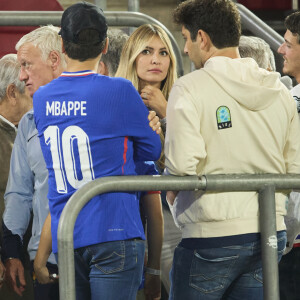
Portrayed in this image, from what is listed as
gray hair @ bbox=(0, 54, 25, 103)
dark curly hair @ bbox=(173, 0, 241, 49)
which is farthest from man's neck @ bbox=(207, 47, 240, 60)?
gray hair @ bbox=(0, 54, 25, 103)

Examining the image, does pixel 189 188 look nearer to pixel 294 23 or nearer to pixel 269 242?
pixel 269 242

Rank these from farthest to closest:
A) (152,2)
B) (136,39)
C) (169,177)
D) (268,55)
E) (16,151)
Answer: (152,2) → (268,55) → (136,39) → (16,151) → (169,177)

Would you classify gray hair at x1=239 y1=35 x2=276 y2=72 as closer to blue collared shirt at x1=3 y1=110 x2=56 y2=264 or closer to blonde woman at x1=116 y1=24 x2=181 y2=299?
blonde woman at x1=116 y1=24 x2=181 y2=299

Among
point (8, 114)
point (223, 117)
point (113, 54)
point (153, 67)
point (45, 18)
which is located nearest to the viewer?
point (223, 117)

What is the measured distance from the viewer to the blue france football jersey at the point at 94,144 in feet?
8.43

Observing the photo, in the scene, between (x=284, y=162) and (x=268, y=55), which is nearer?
(x=284, y=162)

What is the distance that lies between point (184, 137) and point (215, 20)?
1.55ft

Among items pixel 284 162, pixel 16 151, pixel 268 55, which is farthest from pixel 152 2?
pixel 284 162

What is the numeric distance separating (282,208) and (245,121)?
353 millimetres

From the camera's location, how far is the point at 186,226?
2.69 metres

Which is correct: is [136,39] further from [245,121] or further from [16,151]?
[245,121]

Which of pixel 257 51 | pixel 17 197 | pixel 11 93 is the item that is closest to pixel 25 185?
pixel 17 197

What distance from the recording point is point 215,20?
8.99 feet

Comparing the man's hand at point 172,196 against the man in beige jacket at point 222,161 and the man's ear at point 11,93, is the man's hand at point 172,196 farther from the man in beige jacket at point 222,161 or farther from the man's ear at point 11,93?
the man's ear at point 11,93
